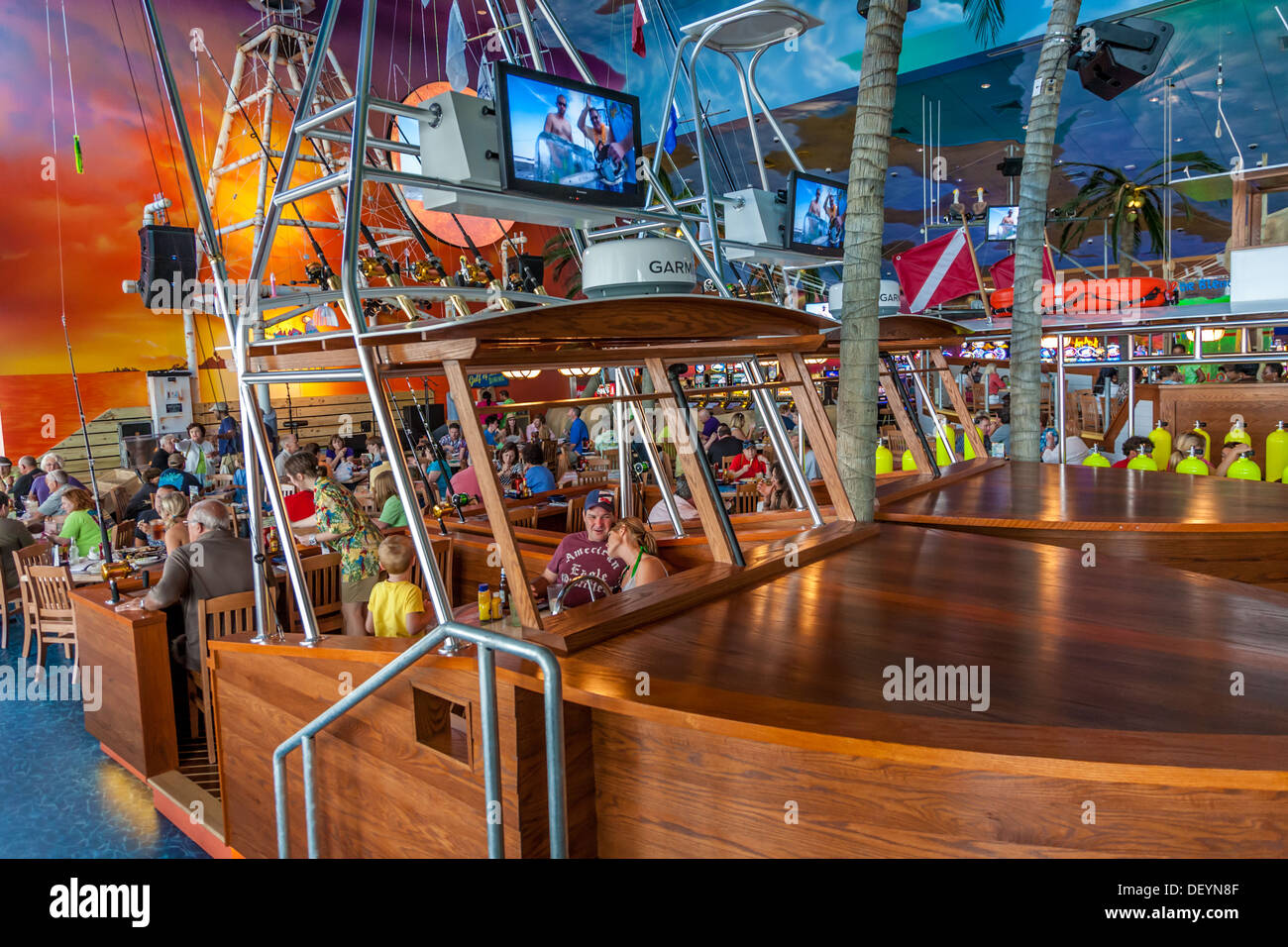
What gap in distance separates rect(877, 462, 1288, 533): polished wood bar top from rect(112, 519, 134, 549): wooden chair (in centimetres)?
651

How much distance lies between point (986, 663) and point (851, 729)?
609 millimetres

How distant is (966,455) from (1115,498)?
95.8 inches

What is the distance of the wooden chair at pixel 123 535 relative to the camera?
731 centimetres

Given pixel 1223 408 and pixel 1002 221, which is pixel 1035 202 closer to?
pixel 1223 408

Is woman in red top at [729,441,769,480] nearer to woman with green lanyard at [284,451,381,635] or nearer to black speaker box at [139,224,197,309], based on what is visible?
woman with green lanyard at [284,451,381,635]

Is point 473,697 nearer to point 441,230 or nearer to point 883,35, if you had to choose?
point 883,35

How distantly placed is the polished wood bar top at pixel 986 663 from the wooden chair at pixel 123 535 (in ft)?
17.2

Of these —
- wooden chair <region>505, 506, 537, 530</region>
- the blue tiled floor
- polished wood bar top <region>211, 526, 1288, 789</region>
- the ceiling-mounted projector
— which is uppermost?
the ceiling-mounted projector

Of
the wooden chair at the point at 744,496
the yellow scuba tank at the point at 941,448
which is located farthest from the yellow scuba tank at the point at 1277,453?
the wooden chair at the point at 744,496

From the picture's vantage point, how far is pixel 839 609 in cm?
258

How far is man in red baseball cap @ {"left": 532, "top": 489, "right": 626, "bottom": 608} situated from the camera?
410 centimetres

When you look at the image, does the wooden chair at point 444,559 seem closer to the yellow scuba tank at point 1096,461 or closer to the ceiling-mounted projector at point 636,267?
the ceiling-mounted projector at point 636,267

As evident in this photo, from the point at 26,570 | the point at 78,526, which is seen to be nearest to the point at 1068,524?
the point at 26,570

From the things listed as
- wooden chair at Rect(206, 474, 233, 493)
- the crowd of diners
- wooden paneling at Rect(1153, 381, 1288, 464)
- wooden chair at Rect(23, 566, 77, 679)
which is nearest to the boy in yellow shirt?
the crowd of diners
